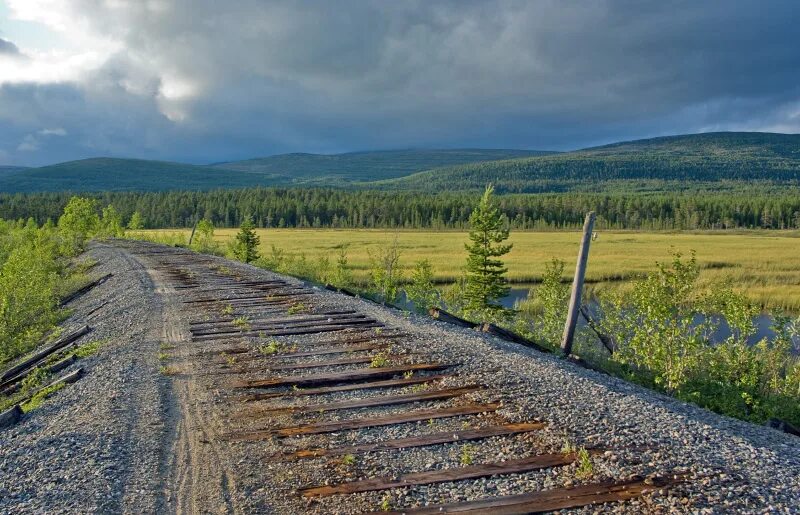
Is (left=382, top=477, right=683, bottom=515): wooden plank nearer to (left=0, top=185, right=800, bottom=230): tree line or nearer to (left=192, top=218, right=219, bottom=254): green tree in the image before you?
(left=192, top=218, right=219, bottom=254): green tree

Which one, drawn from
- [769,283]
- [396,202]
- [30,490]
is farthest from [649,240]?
[30,490]

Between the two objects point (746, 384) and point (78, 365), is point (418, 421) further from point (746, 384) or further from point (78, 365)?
point (746, 384)

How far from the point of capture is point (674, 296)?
15.6 m

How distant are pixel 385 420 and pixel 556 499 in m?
2.85

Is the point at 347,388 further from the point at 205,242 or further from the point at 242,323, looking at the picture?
the point at 205,242

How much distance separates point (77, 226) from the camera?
195ft

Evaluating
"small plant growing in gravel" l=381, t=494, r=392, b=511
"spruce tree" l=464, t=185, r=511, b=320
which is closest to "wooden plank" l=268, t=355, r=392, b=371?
"small plant growing in gravel" l=381, t=494, r=392, b=511

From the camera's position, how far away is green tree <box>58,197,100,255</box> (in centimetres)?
5419

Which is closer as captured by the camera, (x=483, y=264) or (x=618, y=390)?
(x=618, y=390)

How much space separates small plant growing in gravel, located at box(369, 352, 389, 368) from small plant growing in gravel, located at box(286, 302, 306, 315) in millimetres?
5787

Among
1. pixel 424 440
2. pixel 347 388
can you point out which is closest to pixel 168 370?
pixel 347 388

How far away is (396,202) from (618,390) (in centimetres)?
13898

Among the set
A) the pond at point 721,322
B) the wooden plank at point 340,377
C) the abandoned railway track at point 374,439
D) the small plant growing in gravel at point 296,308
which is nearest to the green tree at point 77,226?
the pond at point 721,322

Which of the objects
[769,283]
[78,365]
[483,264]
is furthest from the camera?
[769,283]
